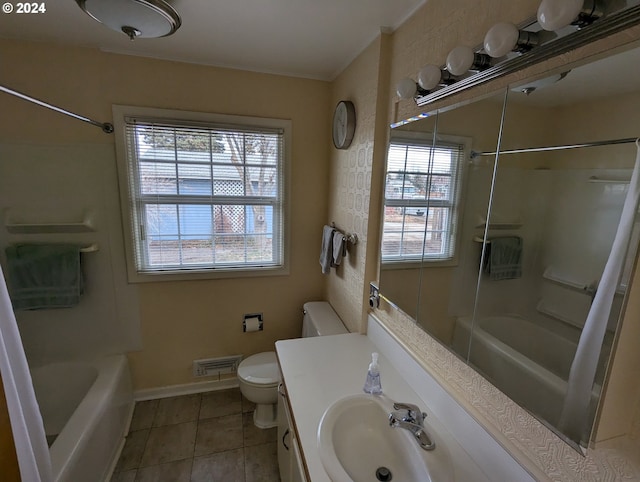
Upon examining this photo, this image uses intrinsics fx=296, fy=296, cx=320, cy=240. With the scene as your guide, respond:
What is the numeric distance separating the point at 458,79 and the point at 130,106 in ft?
6.03

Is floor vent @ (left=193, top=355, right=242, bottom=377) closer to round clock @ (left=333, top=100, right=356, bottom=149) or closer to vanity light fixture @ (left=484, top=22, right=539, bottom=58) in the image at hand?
round clock @ (left=333, top=100, right=356, bottom=149)

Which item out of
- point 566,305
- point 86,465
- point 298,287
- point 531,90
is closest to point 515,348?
point 566,305

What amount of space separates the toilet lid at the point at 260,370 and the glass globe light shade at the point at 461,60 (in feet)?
6.06

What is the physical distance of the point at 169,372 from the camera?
221 centimetres

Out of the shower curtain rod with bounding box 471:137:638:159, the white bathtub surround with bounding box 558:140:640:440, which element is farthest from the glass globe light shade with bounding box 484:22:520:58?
the white bathtub surround with bounding box 558:140:640:440

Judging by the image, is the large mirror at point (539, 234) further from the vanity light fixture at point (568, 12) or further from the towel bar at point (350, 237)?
the towel bar at point (350, 237)

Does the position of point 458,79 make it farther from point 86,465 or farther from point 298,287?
point 86,465

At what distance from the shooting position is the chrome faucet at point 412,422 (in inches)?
36.9

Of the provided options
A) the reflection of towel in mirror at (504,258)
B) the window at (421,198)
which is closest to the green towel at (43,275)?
the window at (421,198)

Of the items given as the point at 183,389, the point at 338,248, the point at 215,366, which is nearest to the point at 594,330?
the point at 338,248

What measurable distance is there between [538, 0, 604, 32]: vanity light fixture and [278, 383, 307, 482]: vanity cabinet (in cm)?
136

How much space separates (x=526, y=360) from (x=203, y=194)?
196 centimetres

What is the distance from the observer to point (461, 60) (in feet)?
2.82

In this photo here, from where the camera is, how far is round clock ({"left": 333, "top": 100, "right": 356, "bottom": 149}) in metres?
1.72
